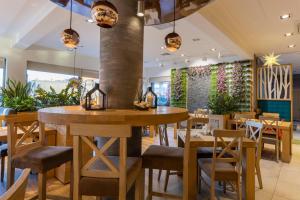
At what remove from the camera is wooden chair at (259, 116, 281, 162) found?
436 centimetres

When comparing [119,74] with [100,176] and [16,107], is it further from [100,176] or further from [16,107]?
[16,107]

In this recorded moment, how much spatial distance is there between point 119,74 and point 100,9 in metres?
0.59

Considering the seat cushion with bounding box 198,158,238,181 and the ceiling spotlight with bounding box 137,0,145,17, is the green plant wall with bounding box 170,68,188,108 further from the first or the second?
the ceiling spotlight with bounding box 137,0,145,17

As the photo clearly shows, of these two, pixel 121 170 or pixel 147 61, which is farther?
pixel 147 61

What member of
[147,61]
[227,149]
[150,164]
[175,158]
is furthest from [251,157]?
[147,61]

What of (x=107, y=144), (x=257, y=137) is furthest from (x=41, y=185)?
(x=257, y=137)

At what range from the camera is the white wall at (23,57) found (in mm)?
5625

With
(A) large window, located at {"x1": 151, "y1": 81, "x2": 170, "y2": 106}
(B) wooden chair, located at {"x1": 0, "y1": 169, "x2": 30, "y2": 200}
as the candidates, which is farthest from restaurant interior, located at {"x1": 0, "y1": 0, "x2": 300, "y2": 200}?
(A) large window, located at {"x1": 151, "y1": 81, "x2": 170, "y2": 106}

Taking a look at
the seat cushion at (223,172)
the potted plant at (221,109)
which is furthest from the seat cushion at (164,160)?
the potted plant at (221,109)

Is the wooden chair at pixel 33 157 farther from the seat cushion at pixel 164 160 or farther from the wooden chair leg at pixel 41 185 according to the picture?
the seat cushion at pixel 164 160

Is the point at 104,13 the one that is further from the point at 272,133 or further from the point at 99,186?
the point at 272,133

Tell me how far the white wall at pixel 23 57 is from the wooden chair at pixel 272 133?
20.3 feet

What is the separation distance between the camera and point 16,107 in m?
3.15

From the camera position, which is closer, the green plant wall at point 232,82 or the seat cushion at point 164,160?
the seat cushion at point 164,160
